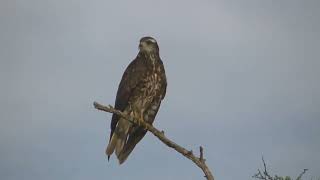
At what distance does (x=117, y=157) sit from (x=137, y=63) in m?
2.40

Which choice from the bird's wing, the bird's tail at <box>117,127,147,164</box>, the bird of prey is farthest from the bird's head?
the bird's tail at <box>117,127,147,164</box>

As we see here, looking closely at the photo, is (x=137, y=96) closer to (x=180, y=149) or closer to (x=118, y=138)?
(x=118, y=138)

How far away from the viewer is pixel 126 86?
38.8 ft

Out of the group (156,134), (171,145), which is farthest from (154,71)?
(171,145)

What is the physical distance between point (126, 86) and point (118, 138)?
3.57ft

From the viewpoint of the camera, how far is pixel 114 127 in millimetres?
11711

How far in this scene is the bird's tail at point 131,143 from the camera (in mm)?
10703

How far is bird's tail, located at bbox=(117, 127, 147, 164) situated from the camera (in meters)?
10.7

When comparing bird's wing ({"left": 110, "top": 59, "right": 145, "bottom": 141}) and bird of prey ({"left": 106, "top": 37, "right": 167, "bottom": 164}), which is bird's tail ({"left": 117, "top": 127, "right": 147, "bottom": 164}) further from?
bird's wing ({"left": 110, "top": 59, "right": 145, "bottom": 141})

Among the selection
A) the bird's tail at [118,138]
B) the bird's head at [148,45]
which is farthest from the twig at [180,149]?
the bird's head at [148,45]

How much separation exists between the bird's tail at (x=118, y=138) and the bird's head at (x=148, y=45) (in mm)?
1692

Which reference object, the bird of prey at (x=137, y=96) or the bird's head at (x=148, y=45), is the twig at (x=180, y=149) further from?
the bird's head at (x=148, y=45)

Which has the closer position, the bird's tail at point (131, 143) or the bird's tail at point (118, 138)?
the bird's tail at point (131, 143)

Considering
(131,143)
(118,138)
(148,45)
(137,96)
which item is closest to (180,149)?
(131,143)
